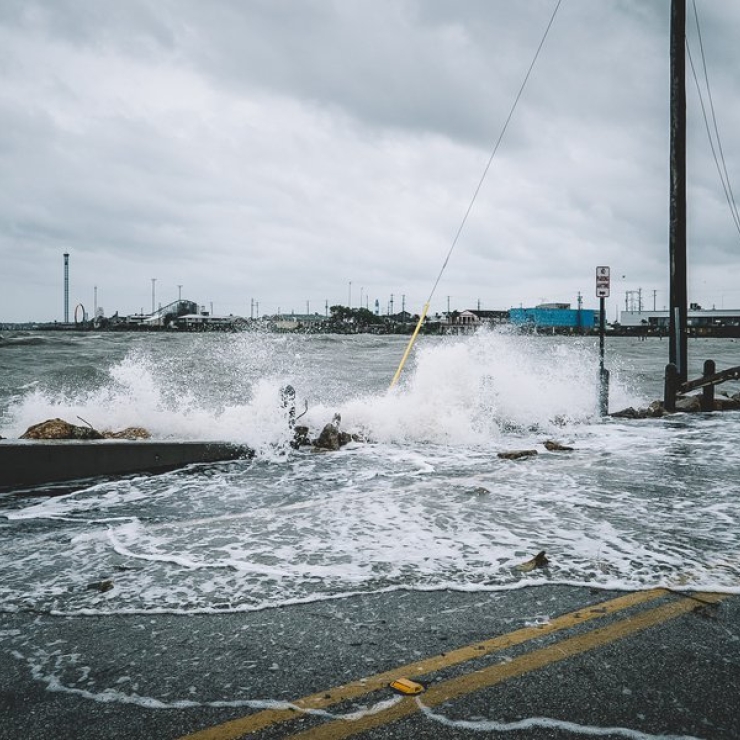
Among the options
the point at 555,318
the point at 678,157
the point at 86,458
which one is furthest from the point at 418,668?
the point at 555,318

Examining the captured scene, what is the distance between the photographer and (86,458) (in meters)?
7.41

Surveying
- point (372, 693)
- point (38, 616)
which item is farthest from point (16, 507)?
point (372, 693)

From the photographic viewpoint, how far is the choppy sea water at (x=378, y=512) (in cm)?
394

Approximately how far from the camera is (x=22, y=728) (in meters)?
2.37

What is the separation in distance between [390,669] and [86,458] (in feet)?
19.3

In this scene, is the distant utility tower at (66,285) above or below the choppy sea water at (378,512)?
above

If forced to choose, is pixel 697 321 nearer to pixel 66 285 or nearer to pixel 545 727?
pixel 66 285

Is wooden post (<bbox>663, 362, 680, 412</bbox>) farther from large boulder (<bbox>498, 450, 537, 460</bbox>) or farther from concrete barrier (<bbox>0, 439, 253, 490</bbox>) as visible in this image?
concrete barrier (<bbox>0, 439, 253, 490</bbox>)

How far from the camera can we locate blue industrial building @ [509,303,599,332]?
141375 millimetres

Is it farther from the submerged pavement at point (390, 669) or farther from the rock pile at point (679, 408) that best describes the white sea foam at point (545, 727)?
the rock pile at point (679, 408)

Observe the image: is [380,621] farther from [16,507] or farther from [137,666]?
[16,507]

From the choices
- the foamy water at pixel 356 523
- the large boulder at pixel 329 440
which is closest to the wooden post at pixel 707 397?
the foamy water at pixel 356 523

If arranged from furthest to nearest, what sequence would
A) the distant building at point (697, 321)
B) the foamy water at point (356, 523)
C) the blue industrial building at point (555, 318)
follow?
the blue industrial building at point (555, 318), the distant building at point (697, 321), the foamy water at point (356, 523)

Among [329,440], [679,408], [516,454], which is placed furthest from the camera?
[679,408]
